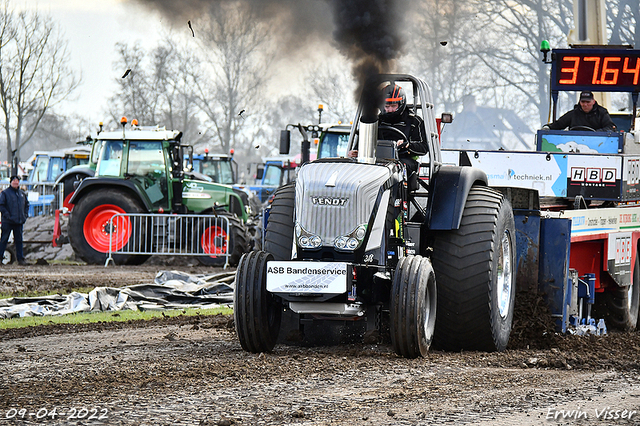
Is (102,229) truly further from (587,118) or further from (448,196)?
(448,196)

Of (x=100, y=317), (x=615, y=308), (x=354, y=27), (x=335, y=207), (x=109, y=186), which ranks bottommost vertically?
(x=100, y=317)

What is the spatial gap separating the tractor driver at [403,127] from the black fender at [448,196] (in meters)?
0.24

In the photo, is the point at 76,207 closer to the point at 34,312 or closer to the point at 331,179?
the point at 34,312

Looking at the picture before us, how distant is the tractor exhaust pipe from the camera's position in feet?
23.2

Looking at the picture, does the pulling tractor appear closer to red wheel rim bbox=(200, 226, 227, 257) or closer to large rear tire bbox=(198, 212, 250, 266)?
large rear tire bbox=(198, 212, 250, 266)

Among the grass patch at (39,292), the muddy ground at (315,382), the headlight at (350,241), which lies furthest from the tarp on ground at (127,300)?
the headlight at (350,241)

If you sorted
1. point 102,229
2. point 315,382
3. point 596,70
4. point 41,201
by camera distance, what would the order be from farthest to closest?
point 41,201 → point 102,229 → point 596,70 → point 315,382

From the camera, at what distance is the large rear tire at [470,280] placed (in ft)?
23.6

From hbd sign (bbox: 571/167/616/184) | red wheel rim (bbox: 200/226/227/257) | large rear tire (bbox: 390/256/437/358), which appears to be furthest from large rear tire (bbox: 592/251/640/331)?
red wheel rim (bbox: 200/226/227/257)

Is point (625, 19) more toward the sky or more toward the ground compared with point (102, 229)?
more toward the sky

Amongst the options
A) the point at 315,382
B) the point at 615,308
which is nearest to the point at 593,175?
the point at 615,308

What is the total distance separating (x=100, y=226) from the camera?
19375mm

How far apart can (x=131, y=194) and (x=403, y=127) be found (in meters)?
12.7

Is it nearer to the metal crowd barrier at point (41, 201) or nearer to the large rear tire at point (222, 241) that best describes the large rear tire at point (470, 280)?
the large rear tire at point (222, 241)
